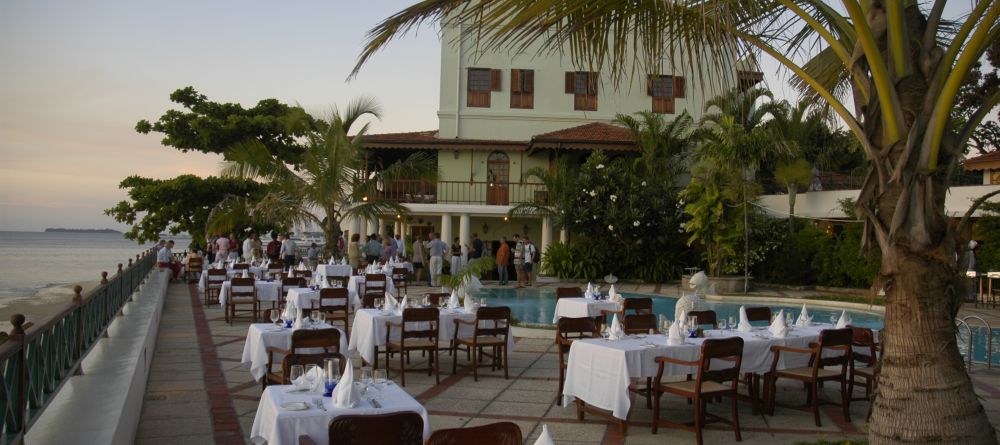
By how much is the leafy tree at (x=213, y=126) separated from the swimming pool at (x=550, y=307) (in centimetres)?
1571

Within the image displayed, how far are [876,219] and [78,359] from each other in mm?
5686

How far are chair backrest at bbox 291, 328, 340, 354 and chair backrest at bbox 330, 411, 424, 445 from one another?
3092 mm

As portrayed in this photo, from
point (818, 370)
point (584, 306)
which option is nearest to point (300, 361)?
point (818, 370)

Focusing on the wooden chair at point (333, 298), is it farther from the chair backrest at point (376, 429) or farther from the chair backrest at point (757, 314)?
the chair backrest at point (376, 429)

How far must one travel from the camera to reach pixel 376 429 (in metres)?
4.29

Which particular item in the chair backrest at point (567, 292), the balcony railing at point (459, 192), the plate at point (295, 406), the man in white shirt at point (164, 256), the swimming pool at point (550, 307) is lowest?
the swimming pool at point (550, 307)

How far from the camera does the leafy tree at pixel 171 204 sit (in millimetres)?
31578

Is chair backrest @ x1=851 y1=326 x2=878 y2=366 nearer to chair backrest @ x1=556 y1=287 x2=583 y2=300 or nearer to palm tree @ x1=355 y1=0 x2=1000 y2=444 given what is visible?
palm tree @ x1=355 y1=0 x2=1000 y2=444

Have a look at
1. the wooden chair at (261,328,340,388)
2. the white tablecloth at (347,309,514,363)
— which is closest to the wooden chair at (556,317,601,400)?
the white tablecloth at (347,309,514,363)

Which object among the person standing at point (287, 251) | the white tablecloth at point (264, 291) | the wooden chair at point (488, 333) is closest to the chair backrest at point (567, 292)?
the wooden chair at point (488, 333)

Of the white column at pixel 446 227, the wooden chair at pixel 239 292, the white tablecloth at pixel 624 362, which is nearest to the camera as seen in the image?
the white tablecloth at pixel 624 362

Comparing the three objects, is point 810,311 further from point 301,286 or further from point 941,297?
point 941,297

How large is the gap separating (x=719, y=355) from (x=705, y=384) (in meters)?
0.53

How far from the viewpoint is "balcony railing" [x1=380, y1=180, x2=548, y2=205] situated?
30328 millimetres
